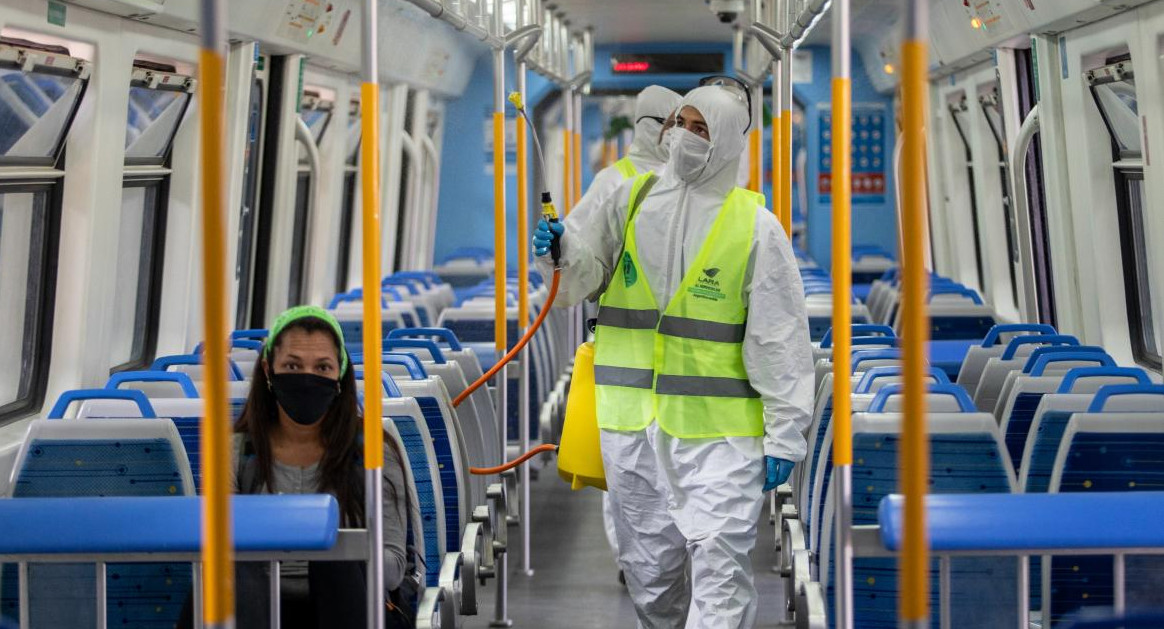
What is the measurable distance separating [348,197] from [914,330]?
36.6ft

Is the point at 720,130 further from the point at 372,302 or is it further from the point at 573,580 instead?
the point at 573,580

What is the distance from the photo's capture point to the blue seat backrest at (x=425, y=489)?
4.26 metres

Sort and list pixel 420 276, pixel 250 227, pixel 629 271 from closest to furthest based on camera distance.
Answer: pixel 629 271, pixel 250 227, pixel 420 276

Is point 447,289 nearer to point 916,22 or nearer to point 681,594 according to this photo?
point 681,594

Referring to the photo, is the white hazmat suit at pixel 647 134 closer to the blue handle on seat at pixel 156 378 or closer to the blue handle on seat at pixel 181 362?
the blue handle on seat at pixel 181 362

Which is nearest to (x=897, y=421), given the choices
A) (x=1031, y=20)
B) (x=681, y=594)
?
(x=681, y=594)

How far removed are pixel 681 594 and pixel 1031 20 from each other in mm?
4394

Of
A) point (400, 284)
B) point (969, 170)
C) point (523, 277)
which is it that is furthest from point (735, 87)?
point (969, 170)

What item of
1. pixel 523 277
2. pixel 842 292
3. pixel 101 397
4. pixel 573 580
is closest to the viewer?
pixel 842 292

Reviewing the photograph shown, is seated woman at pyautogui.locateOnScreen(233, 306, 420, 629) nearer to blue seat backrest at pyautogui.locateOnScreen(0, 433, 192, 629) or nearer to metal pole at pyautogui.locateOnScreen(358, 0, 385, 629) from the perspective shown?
blue seat backrest at pyautogui.locateOnScreen(0, 433, 192, 629)

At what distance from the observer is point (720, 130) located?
4293 mm

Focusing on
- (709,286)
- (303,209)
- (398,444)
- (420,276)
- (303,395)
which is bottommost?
(398,444)

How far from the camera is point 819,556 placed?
4.07 m

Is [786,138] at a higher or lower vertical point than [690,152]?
higher
